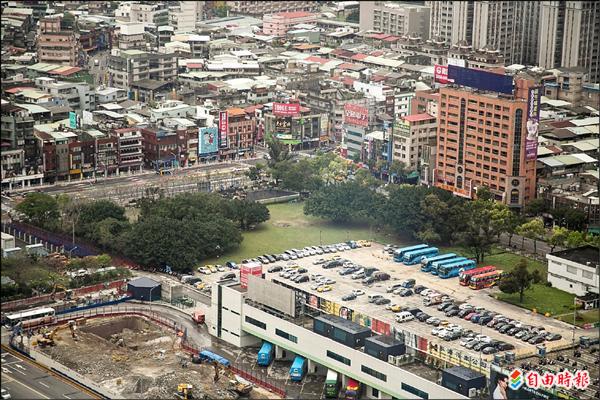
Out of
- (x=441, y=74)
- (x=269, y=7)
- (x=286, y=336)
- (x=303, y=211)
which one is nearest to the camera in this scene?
(x=286, y=336)

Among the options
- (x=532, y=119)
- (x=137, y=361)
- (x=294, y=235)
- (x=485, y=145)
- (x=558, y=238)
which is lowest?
(x=137, y=361)

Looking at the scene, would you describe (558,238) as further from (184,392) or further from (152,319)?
(184,392)

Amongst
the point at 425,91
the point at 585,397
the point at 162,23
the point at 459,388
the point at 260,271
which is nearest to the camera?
the point at 459,388

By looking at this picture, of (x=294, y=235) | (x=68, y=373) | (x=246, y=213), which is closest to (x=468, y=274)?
(x=294, y=235)

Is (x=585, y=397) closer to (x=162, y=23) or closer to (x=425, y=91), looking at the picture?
(x=425, y=91)

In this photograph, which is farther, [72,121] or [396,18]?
[396,18]

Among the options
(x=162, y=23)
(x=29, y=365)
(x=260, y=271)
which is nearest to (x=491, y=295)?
(x=260, y=271)
